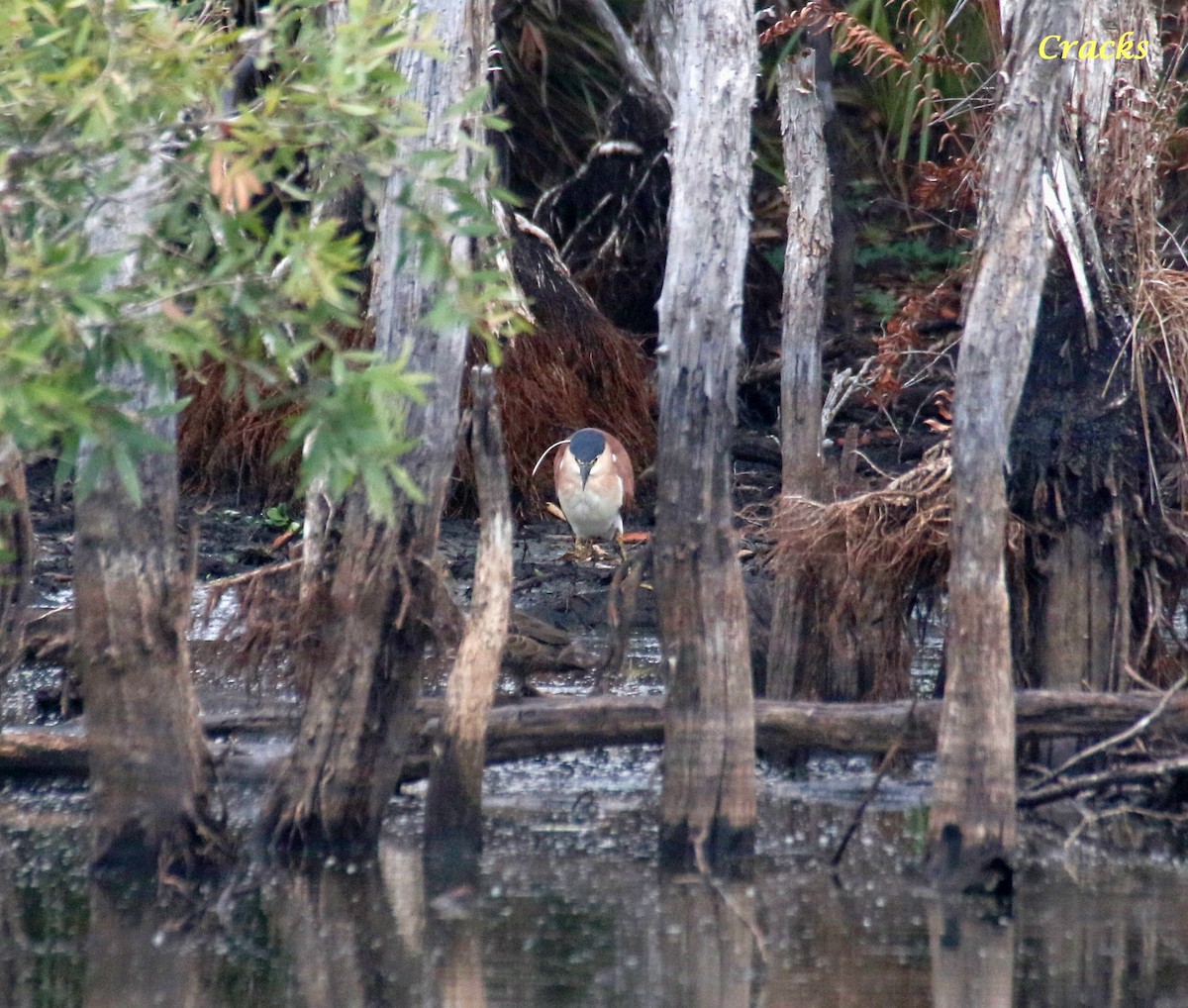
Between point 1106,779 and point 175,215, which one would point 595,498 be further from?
point 175,215

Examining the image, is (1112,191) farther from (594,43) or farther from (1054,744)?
(594,43)

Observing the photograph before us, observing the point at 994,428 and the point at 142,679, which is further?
the point at 142,679

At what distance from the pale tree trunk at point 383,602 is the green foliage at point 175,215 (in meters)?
2.35

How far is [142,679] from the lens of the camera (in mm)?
6262

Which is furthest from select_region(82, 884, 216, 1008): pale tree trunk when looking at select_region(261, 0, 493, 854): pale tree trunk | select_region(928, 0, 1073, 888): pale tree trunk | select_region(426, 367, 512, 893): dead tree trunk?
select_region(928, 0, 1073, 888): pale tree trunk

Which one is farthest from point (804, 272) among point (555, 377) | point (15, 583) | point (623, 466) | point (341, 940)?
point (341, 940)

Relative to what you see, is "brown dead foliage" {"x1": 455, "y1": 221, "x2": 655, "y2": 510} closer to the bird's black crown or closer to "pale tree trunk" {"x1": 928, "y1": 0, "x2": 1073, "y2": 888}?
the bird's black crown

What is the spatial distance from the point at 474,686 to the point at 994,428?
7.47 ft

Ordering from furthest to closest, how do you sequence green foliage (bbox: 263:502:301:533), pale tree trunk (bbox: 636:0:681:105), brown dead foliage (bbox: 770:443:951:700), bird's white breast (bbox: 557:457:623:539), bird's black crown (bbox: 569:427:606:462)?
green foliage (bbox: 263:502:301:533) → bird's white breast (bbox: 557:457:623:539) → bird's black crown (bbox: 569:427:606:462) → pale tree trunk (bbox: 636:0:681:105) → brown dead foliage (bbox: 770:443:951:700)

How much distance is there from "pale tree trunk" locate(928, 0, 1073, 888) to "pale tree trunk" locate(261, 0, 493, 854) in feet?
6.63

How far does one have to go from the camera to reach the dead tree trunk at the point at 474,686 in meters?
6.62

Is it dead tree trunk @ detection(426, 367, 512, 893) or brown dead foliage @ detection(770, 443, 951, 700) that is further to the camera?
brown dead foliage @ detection(770, 443, 951, 700)

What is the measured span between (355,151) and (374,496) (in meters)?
0.89

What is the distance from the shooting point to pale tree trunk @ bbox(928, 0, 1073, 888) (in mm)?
5996
